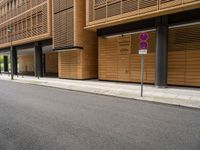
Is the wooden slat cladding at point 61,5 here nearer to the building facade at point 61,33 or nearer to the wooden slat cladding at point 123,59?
the building facade at point 61,33

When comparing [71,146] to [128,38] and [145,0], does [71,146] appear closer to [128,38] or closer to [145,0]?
[145,0]

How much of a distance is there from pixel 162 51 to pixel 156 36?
3.63 ft

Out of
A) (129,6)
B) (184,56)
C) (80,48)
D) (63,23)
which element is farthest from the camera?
(63,23)

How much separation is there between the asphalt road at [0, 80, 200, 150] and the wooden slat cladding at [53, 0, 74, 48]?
467 inches

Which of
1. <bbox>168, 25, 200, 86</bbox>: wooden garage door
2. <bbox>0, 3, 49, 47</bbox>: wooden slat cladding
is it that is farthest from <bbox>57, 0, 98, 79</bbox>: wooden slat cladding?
<bbox>168, 25, 200, 86</bbox>: wooden garage door

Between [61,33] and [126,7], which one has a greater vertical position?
[126,7]

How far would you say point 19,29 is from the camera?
26078 millimetres

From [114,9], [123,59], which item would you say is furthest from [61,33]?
[123,59]

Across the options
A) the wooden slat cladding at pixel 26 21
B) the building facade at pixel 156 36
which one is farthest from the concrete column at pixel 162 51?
the wooden slat cladding at pixel 26 21

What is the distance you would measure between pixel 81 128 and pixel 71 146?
3.55ft

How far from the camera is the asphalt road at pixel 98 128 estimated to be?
4012 mm

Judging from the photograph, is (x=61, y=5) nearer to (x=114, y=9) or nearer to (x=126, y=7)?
(x=114, y=9)

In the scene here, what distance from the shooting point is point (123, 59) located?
51.1ft

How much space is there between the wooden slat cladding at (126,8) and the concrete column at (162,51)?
0.90 meters
